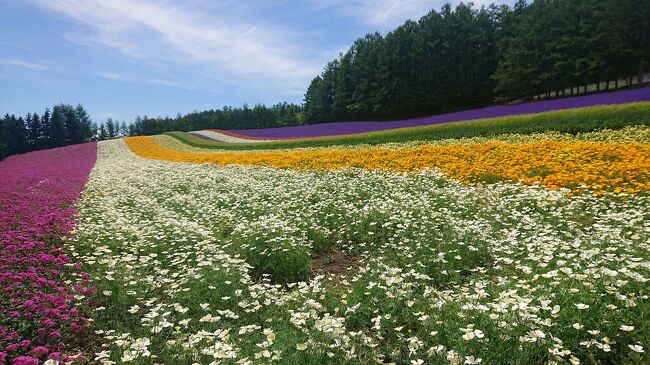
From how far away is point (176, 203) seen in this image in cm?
1196

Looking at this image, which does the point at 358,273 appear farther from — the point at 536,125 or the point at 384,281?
the point at 536,125

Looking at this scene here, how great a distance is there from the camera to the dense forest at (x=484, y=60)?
1763 inches

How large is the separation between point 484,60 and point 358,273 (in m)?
63.6

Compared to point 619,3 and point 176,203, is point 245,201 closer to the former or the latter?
point 176,203

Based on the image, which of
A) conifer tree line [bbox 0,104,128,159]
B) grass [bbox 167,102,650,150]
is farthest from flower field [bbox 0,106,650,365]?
conifer tree line [bbox 0,104,128,159]

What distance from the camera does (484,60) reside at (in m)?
60.5

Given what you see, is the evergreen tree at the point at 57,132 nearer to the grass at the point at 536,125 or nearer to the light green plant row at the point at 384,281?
the grass at the point at 536,125

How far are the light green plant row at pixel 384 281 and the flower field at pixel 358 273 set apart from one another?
29 millimetres

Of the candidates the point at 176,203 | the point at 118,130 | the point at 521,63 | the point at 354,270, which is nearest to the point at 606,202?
the point at 354,270

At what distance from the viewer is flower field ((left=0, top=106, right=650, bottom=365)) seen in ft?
12.2

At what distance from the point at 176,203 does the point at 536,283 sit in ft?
34.1

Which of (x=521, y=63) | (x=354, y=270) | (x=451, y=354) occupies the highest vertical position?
(x=521, y=63)

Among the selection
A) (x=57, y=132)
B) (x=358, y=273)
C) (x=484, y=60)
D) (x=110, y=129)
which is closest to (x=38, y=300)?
(x=358, y=273)

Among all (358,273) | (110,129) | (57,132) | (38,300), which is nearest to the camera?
(38,300)
